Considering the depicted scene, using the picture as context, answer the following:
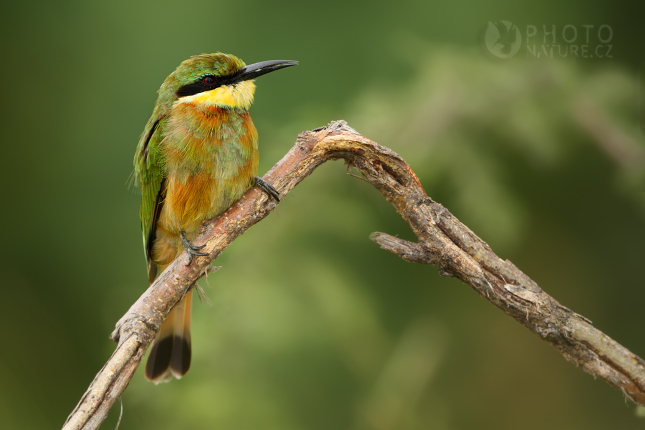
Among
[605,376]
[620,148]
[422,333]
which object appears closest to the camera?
[605,376]

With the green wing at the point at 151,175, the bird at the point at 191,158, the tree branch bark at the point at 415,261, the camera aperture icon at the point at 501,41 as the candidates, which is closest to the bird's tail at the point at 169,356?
the bird at the point at 191,158

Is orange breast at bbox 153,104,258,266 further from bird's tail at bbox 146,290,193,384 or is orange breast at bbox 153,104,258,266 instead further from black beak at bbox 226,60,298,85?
bird's tail at bbox 146,290,193,384

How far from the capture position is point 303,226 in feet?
6.50

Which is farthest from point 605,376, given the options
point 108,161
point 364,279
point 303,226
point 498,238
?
point 108,161

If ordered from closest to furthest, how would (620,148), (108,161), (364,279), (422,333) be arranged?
(620,148) < (422,333) < (364,279) < (108,161)

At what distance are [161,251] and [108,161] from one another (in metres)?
0.90

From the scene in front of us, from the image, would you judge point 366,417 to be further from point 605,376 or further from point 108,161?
point 108,161

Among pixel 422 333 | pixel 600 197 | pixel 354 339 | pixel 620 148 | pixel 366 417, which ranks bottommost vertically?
pixel 366 417

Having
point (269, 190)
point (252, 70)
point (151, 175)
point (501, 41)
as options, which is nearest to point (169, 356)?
point (151, 175)

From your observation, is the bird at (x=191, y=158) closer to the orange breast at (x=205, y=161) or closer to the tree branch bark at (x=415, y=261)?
the orange breast at (x=205, y=161)

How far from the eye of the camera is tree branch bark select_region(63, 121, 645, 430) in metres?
1.34

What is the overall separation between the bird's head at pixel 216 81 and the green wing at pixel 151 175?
0.34 feet

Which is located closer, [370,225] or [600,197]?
[370,225]

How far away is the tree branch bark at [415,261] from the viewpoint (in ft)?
4.40
